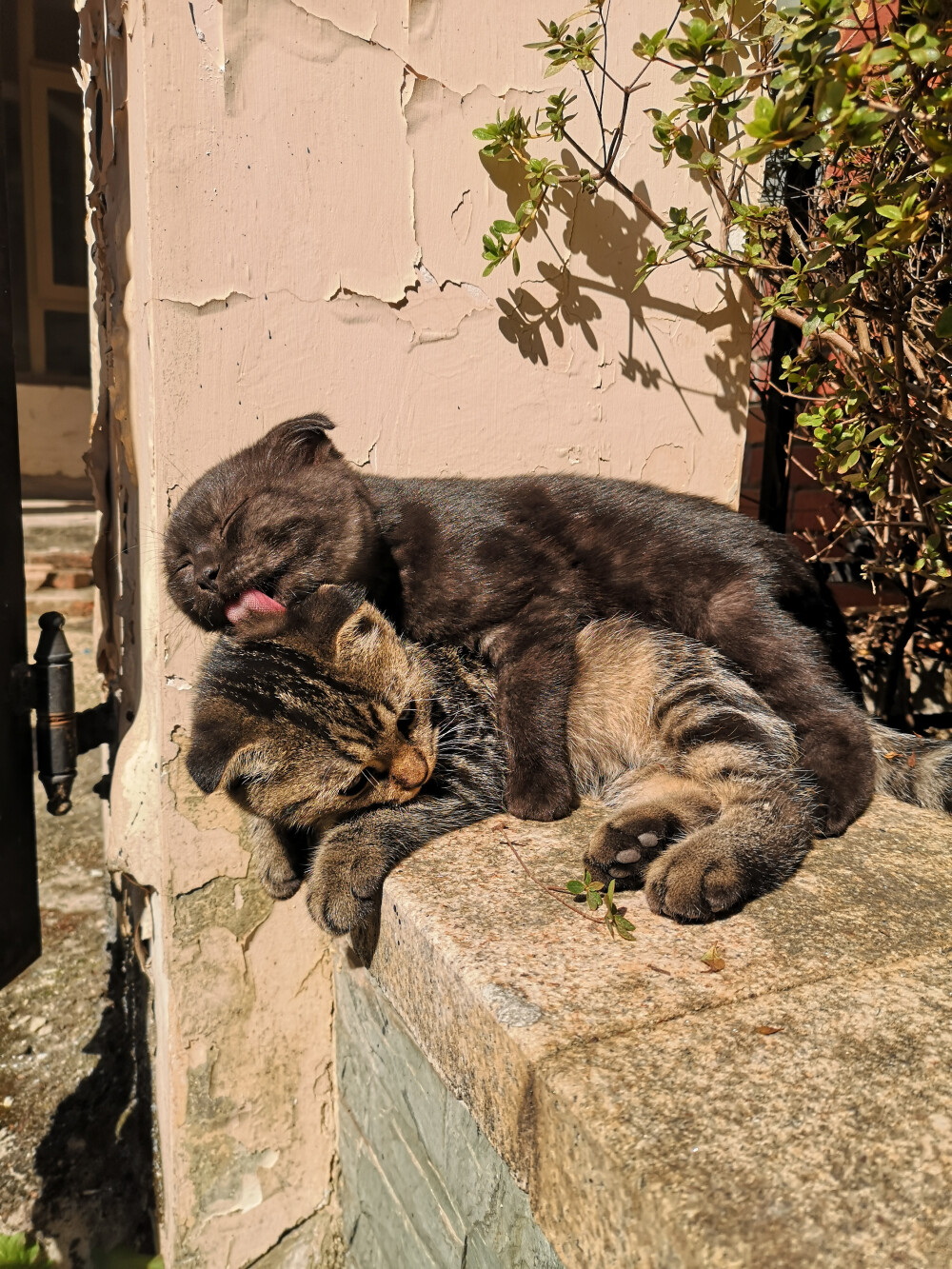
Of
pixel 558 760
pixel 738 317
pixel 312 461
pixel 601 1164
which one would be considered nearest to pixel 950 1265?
pixel 601 1164

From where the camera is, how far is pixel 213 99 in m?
1.99

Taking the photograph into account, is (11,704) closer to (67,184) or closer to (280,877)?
(280,877)

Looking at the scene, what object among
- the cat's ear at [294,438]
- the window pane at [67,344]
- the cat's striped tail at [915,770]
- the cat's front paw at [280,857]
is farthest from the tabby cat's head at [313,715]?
the window pane at [67,344]

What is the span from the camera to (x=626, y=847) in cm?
177

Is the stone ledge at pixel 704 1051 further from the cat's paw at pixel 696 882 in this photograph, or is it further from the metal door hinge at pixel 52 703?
the metal door hinge at pixel 52 703

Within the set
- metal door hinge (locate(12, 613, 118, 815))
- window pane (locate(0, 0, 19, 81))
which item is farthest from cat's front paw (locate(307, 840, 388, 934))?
window pane (locate(0, 0, 19, 81))

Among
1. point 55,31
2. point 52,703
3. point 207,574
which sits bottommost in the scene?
point 52,703

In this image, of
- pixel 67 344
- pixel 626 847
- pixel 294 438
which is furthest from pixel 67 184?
pixel 626 847

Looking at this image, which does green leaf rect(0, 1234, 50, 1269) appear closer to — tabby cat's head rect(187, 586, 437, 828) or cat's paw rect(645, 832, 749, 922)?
tabby cat's head rect(187, 586, 437, 828)

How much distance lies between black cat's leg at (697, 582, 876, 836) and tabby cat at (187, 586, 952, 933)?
0.06 meters

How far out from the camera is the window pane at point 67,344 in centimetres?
772

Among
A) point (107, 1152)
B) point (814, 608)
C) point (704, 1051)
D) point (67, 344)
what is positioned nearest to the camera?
point (704, 1051)

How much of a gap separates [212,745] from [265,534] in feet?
1.56

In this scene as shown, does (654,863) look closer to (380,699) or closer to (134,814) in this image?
(380,699)
